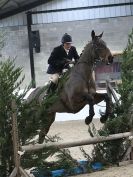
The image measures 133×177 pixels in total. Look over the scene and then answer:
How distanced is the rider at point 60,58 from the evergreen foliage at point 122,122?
89 centimetres

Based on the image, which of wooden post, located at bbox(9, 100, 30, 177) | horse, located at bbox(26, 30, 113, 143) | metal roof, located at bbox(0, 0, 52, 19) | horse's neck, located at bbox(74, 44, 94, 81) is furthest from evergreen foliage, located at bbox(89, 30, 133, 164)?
metal roof, located at bbox(0, 0, 52, 19)

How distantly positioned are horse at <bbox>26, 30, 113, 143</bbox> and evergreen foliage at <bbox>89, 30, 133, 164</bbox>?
19 centimetres

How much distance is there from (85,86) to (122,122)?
0.78m

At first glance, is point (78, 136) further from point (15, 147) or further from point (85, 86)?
point (15, 147)

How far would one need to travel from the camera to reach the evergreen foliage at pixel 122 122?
23.7 feet

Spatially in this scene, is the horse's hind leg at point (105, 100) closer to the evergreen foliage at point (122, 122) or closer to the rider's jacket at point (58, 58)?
the evergreen foliage at point (122, 122)

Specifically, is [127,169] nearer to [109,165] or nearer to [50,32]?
[109,165]

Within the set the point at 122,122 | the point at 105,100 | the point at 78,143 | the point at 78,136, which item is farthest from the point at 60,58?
the point at 78,136

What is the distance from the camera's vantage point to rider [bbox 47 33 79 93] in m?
7.66

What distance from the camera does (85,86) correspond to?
7547mm

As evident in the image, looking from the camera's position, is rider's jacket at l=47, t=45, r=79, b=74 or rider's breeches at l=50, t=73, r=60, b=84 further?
rider's jacket at l=47, t=45, r=79, b=74

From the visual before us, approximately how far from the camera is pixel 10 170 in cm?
589

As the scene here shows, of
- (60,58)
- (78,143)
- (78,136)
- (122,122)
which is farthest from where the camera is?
(78,136)

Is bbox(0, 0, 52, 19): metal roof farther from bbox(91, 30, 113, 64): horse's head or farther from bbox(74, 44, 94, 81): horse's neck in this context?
bbox(91, 30, 113, 64): horse's head
